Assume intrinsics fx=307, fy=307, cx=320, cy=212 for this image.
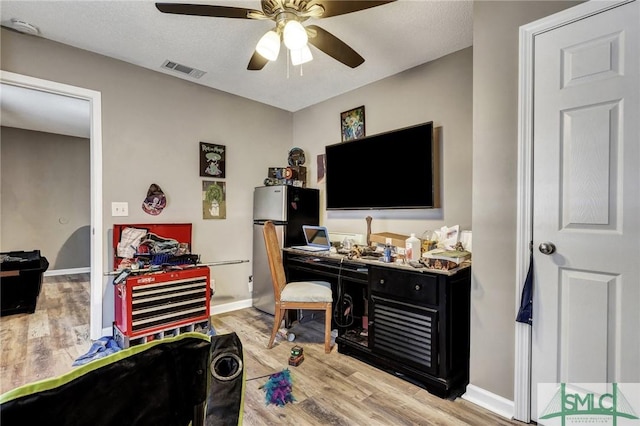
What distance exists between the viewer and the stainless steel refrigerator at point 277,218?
3.24m

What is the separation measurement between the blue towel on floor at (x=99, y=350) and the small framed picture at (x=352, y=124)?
288 cm

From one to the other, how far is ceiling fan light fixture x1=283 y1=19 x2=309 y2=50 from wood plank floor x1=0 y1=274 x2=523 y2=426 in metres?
2.09

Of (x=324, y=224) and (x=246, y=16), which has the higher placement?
(x=246, y=16)

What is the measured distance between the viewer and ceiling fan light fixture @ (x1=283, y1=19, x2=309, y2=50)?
5.50 ft

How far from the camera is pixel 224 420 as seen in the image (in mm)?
646

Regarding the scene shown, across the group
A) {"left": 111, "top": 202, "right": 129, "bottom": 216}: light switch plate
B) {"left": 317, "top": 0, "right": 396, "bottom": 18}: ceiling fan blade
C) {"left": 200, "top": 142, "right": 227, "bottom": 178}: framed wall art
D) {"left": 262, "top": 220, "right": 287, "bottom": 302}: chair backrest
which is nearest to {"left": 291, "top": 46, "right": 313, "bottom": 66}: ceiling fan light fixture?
{"left": 317, "top": 0, "right": 396, "bottom": 18}: ceiling fan blade

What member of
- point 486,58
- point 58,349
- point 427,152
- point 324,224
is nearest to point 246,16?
point 486,58

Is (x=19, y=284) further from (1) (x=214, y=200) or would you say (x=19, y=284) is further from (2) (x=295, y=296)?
(2) (x=295, y=296)

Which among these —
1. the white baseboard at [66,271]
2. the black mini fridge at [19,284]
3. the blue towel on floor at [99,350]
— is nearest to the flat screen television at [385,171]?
the blue towel on floor at [99,350]

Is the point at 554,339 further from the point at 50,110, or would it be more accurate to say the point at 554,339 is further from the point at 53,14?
the point at 50,110

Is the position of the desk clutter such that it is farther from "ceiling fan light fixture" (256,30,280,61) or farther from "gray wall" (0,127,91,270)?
"gray wall" (0,127,91,270)

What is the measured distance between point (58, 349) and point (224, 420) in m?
2.77

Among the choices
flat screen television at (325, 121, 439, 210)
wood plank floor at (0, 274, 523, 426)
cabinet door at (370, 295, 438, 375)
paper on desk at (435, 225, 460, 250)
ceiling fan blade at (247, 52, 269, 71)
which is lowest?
wood plank floor at (0, 274, 523, 426)

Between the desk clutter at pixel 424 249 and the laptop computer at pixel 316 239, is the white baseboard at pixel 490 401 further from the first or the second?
the laptop computer at pixel 316 239
